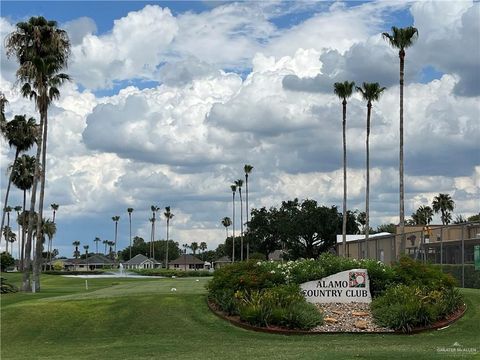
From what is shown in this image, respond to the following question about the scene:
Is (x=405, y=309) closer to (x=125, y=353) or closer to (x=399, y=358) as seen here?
(x=399, y=358)

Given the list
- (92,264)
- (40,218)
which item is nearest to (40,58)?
(40,218)

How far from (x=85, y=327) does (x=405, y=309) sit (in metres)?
9.78

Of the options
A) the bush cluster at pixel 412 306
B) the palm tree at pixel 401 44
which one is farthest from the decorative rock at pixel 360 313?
the palm tree at pixel 401 44

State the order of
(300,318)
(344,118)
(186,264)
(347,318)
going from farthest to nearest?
1. (186,264)
2. (344,118)
3. (347,318)
4. (300,318)

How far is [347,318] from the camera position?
21.8 m

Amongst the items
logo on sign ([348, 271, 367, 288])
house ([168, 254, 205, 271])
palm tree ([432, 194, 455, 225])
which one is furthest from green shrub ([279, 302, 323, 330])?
house ([168, 254, 205, 271])

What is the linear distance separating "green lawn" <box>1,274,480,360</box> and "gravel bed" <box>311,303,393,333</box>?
525 mm

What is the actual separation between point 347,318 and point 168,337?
5528 millimetres

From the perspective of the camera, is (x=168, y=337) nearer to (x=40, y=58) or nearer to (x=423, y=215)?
(x=40, y=58)

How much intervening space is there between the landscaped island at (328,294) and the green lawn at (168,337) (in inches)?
21.3

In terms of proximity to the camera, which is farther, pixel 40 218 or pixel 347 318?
pixel 40 218

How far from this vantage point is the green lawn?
1694 cm

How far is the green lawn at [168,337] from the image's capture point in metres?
16.9

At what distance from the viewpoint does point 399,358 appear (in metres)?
14.8
